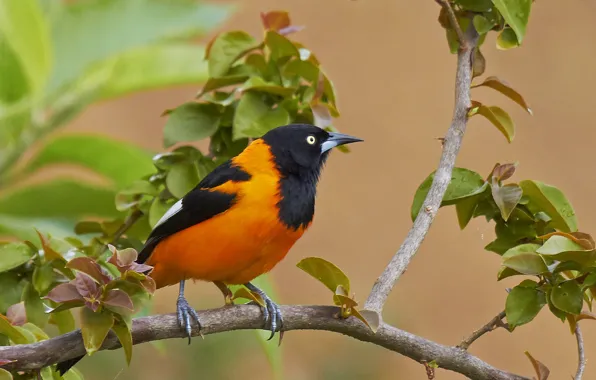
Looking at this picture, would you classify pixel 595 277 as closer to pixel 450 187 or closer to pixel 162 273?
pixel 450 187

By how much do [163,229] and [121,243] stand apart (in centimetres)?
15

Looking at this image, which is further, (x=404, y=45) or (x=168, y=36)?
(x=404, y=45)

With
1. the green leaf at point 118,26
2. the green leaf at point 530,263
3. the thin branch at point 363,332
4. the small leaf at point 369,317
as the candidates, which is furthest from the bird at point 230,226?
the green leaf at point 118,26

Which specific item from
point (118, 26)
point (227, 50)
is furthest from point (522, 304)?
point (118, 26)

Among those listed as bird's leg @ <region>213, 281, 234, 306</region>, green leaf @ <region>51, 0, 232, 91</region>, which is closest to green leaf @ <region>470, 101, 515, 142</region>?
bird's leg @ <region>213, 281, 234, 306</region>

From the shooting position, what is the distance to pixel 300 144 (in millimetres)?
2217

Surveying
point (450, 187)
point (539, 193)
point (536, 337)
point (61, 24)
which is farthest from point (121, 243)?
point (536, 337)

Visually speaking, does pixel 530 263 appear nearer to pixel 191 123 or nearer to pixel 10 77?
pixel 191 123

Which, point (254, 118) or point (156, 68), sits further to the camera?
point (156, 68)

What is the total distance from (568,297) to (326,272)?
411 mm

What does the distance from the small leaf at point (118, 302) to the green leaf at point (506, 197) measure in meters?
0.69

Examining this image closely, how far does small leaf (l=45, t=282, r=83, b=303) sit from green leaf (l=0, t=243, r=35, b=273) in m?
0.47

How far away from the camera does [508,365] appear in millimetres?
→ 6371

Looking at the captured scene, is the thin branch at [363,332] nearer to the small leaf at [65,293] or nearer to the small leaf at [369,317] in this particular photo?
the small leaf at [369,317]
